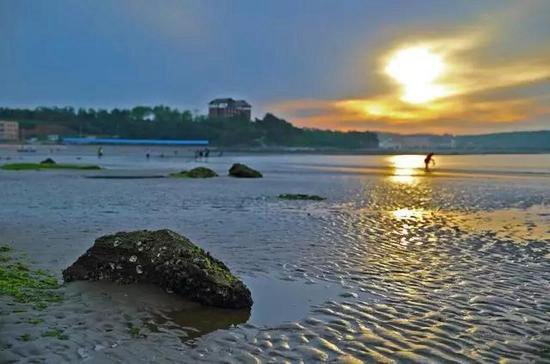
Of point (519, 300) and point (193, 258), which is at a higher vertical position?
point (193, 258)

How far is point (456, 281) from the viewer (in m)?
9.41

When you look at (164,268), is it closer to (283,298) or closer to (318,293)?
(283,298)

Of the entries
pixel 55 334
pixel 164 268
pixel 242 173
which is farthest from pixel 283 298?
pixel 242 173

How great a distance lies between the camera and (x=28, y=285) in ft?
26.9

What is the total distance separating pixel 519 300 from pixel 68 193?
23.4 metres

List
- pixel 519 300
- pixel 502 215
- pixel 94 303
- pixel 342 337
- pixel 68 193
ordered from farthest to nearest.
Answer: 1. pixel 68 193
2. pixel 502 215
3. pixel 519 300
4. pixel 94 303
5. pixel 342 337

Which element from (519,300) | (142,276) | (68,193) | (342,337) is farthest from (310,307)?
(68,193)

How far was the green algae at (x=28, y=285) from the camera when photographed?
24.8 ft

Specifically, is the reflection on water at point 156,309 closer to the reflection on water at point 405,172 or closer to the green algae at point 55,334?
the green algae at point 55,334

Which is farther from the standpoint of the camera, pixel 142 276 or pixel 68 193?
pixel 68 193

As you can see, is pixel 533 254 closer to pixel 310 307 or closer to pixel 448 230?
pixel 448 230

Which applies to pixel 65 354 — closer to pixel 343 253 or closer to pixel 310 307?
pixel 310 307

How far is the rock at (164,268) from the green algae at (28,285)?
0.45 meters

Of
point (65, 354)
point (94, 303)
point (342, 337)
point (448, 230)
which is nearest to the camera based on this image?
point (65, 354)
